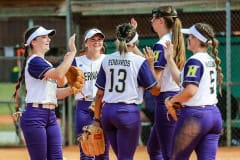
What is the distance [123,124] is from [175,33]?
126 cm

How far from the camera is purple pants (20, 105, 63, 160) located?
→ 6.59m

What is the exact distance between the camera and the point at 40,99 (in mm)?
6668

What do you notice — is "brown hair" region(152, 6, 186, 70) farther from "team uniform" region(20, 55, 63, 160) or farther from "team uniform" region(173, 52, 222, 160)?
"team uniform" region(20, 55, 63, 160)

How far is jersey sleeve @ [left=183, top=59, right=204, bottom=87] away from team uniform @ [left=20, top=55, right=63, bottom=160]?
147 cm

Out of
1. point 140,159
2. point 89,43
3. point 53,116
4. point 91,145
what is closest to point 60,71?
point 53,116

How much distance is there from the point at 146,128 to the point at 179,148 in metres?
7.44

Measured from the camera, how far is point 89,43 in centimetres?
823

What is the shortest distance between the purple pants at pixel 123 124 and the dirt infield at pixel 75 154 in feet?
15.6

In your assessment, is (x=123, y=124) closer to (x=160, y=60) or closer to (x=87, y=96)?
(x=160, y=60)

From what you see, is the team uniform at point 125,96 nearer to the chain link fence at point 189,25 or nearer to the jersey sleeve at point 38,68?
the jersey sleeve at point 38,68

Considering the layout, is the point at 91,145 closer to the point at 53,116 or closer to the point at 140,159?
the point at 53,116

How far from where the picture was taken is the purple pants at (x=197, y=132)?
Answer: 6.07 metres

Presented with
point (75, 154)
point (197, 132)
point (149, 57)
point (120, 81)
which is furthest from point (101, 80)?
point (75, 154)

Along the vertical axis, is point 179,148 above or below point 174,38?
below
